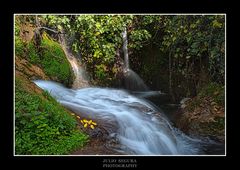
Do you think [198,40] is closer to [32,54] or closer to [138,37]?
[138,37]

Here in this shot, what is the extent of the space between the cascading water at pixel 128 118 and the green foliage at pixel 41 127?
0.48 metres

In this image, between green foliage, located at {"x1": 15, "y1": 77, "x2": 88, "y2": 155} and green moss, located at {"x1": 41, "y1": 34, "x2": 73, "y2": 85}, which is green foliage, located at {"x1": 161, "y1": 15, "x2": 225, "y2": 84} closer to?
green moss, located at {"x1": 41, "y1": 34, "x2": 73, "y2": 85}

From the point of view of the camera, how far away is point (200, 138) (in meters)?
5.33

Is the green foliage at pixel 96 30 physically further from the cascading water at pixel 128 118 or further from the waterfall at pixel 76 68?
the cascading water at pixel 128 118

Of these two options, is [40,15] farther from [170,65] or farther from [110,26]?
[170,65]

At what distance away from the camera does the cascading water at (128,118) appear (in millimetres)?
4828

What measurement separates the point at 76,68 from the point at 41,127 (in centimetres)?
283

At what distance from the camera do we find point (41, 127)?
4.52m

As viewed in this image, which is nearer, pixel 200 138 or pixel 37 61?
pixel 200 138

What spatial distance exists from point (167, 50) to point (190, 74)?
600mm

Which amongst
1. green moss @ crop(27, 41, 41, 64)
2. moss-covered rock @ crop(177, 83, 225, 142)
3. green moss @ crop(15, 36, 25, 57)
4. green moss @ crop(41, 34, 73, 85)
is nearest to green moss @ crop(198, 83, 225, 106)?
moss-covered rock @ crop(177, 83, 225, 142)

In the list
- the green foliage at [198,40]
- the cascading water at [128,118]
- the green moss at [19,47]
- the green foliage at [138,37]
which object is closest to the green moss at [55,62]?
the cascading water at [128,118]

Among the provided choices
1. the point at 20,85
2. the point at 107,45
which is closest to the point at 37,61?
the point at 20,85

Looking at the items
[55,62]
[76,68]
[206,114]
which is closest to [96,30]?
[55,62]
